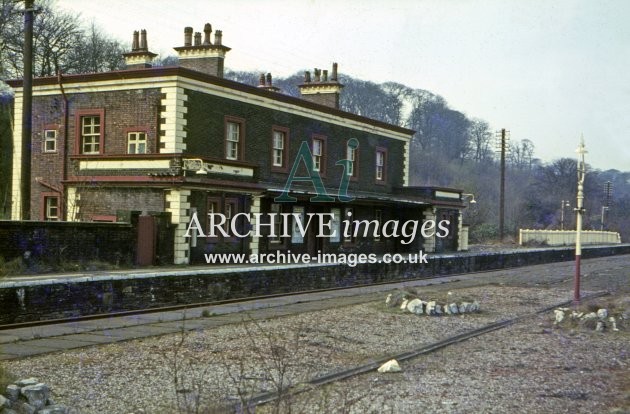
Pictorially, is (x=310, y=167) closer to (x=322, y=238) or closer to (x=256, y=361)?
(x=322, y=238)

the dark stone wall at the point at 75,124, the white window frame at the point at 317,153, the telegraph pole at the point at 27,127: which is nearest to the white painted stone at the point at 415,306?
the telegraph pole at the point at 27,127

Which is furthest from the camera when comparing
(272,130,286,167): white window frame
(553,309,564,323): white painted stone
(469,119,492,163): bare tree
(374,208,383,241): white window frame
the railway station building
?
(469,119,492,163): bare tree

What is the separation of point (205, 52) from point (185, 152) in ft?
17.7

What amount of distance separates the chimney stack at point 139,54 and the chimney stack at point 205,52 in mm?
1644

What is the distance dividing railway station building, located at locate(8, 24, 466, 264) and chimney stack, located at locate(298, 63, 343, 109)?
269 cm

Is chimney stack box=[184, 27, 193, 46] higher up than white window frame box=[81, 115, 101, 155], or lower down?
higher up

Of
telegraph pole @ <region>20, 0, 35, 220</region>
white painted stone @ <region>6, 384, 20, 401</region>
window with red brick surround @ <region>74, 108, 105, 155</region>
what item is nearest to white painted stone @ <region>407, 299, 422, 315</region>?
white painted stone @ <region>6, 384, 20, 401</region>

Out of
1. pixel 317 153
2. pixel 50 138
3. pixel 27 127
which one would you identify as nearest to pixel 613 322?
pixel 27 127

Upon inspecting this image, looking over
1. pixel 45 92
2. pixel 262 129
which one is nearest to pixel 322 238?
pixel 262 129

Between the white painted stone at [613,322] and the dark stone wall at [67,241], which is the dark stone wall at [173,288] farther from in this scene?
the white painted stone at [613,322]

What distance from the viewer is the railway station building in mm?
23297

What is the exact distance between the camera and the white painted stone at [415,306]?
1587 centimetres

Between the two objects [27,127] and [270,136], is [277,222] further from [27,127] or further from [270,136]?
[27,127]

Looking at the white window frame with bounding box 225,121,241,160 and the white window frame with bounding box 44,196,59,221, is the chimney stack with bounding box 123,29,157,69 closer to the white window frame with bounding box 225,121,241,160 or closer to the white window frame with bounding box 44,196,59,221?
the white window frame with bounding box 225,121,241,160
